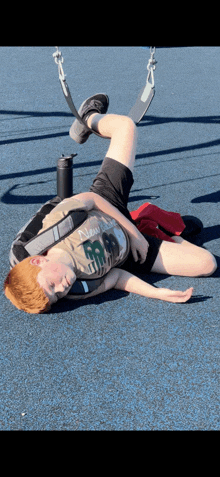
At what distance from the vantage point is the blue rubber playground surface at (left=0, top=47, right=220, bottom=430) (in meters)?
1.96

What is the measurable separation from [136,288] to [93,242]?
33cm

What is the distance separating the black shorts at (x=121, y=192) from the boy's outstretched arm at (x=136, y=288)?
0.14 metres

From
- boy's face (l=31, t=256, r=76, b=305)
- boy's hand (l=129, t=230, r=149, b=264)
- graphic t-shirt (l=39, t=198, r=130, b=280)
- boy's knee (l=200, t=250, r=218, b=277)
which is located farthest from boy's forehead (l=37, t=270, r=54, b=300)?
boy's knee (l=200, t=250, r=218, b=277)

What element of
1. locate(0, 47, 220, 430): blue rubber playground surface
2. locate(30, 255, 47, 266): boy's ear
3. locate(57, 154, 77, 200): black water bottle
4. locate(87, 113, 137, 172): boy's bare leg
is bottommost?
locate(0, 47, 220, 430): blue rubber playground surface

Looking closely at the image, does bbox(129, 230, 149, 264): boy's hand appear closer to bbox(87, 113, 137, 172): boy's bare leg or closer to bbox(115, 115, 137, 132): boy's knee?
bbox(87, 113, 137, 172): boy's bare leg

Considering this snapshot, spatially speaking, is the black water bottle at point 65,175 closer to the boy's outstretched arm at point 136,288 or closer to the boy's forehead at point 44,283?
the boy's outstretched arm at point 136,288

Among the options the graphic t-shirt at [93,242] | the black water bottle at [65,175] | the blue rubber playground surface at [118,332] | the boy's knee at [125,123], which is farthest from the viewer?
the black water bottle at [65,175]

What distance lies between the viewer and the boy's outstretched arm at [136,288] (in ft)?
8.27

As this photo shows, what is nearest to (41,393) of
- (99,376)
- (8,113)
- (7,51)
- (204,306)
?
(99,376)

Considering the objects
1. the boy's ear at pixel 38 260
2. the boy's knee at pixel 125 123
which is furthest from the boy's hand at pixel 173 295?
the boy's knee at pixel 125 123

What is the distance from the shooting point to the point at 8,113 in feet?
18.4

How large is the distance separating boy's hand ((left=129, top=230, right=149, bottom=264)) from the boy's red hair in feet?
1.85

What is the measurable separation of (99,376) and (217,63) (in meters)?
7.11

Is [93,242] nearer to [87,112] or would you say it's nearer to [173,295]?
[173,295]
